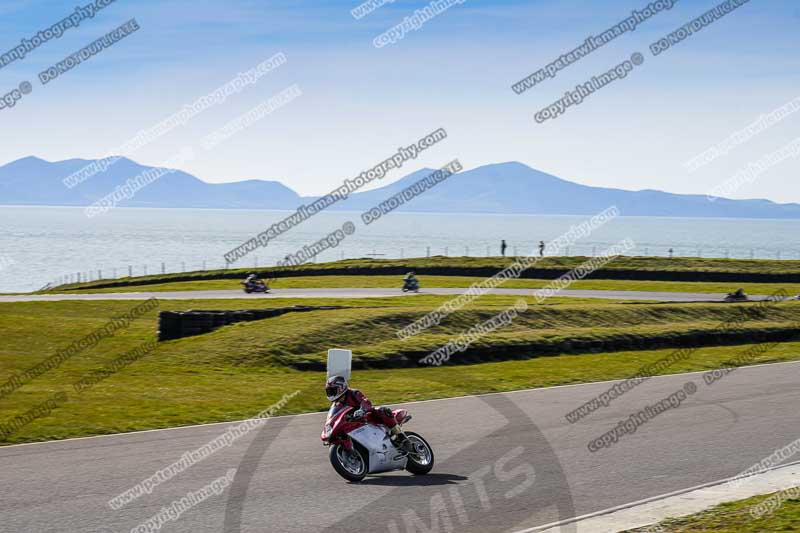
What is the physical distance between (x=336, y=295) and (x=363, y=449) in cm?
2955

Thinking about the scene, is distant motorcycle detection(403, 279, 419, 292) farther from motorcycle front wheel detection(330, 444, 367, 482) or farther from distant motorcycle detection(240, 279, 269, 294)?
motorcycle front wheel detection(330, 444, 367, 482)

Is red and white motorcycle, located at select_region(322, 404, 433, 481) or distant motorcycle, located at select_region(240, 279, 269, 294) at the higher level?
distant motorcycle, located at select_region(240, 279, 269, 294)

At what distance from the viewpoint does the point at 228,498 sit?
10117 millimetres

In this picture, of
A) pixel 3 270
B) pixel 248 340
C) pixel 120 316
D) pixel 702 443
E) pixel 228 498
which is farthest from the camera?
pixel 3 270

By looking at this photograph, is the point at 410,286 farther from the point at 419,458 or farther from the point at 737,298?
the point at 419,458

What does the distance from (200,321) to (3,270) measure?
4074 inches

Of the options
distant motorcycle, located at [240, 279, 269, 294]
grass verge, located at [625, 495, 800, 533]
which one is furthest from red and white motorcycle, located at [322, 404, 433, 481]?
distant motorcycle, located at [240, 279, 269, 294]

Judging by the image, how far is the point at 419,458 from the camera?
38.0ft

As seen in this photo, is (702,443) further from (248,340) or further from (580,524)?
(248,340)

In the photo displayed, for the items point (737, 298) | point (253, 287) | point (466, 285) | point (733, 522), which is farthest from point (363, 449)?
point (466, 285)

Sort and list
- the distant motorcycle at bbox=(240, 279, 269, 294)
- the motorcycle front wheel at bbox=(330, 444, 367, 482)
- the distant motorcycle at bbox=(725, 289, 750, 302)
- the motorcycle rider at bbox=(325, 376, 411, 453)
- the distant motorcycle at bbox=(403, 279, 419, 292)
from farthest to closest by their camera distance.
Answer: the distant motorcycle at bbox=(403, 279, 419, 292) → the distant motorcycle at bbox=(240, 279, 269, 294) → the distant motorcycle at bbox=(725, 289, 750, 302) → the motorcycle rider at bbox=(325, 376, 411, 453) → the motorcycle front wheel at bbox=(330, 444, 367, 482)

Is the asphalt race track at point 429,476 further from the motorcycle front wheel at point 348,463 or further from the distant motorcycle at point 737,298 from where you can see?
the distant motorcycle at point 737,298

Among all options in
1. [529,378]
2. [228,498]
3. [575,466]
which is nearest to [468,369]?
[529,378]

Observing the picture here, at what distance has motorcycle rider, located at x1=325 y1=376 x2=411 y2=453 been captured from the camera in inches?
450
